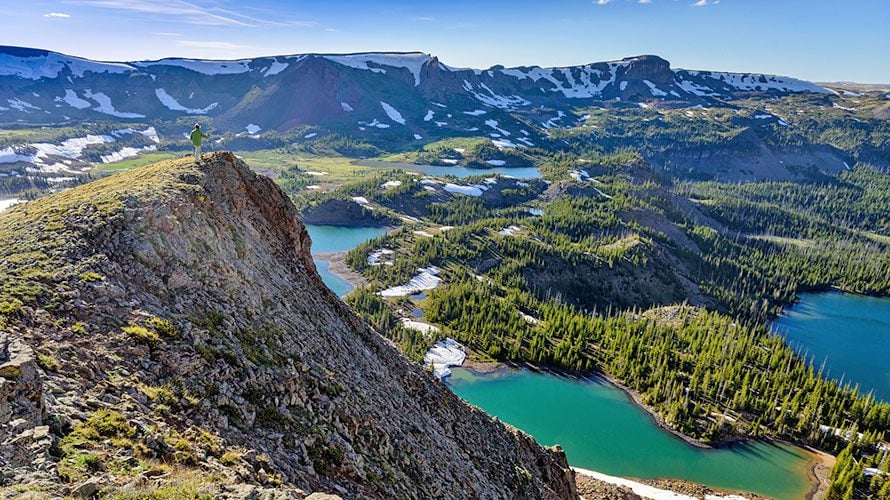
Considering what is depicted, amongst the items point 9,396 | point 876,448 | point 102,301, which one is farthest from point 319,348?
point 876,448

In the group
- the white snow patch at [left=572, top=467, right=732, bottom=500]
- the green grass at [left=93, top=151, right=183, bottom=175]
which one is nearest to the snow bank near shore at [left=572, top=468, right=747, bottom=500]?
the white snow patch at [left=572, top=467, right=732, bottom=500]

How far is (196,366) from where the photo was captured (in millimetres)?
13711

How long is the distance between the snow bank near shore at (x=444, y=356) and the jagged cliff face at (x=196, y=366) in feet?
111

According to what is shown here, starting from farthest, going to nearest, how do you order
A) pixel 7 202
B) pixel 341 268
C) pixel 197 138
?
pixel 7 202 < pixel 341 268 < pixel 197 138

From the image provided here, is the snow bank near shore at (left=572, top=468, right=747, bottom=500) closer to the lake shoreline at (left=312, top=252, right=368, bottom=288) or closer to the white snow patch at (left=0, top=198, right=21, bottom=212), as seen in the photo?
the lake shoreline at (left=312, top=252, right=368, bottom=288)

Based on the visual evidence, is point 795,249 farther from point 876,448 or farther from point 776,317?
point 876,448

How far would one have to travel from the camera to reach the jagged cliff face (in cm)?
1007

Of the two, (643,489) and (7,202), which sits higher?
(7,202)

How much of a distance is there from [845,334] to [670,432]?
6909 cm

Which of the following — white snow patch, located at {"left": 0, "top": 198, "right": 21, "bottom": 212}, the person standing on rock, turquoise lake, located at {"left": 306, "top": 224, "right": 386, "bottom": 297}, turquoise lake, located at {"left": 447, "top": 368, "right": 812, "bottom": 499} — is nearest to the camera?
the person standing on rock

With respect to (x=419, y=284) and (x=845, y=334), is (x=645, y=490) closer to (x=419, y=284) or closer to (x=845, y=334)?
(x=419, y=284)

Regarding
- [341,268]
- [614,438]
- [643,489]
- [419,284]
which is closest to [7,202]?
[341,268]

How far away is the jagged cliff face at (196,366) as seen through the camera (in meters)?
10.1

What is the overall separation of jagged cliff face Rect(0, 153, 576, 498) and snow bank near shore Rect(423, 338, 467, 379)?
33703 mm
